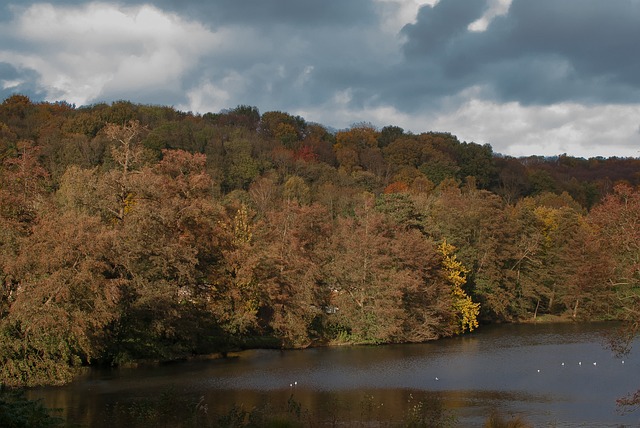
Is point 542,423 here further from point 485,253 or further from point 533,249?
point 533,249

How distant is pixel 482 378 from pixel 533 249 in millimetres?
29896

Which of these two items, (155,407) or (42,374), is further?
(42,374)

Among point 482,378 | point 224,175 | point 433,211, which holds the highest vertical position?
Answer: point 224,175

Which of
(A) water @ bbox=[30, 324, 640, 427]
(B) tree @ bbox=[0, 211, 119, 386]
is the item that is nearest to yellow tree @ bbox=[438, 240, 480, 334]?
(A) water @ bbox=[30, 324, 640, 427]

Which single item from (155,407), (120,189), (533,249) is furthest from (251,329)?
→ (533,249)

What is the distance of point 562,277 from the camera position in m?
62.2

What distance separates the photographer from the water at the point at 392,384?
86.9 feet

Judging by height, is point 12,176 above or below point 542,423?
above

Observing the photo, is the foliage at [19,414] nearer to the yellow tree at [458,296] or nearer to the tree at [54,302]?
the tree at [54,302]

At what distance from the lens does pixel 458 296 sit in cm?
5325

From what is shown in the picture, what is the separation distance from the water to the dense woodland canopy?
2201mm

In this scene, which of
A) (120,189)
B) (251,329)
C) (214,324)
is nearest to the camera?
(120,189)

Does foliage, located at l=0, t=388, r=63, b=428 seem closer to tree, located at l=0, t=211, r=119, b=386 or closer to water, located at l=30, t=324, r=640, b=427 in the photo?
water, located at l=30, t=324, r=640, b=427

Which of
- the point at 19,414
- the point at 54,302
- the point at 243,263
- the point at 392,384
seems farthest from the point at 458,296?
the point at 19,414
